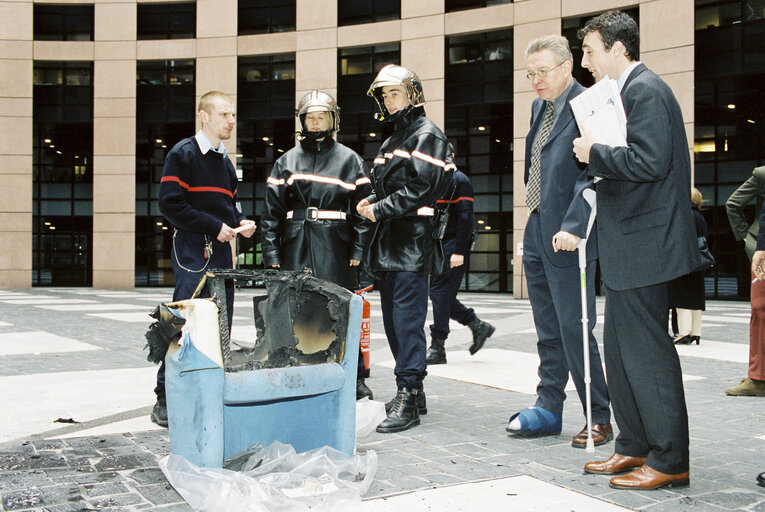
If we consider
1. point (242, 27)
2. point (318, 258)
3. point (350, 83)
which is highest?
point (242, 27)

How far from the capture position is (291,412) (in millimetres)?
3369

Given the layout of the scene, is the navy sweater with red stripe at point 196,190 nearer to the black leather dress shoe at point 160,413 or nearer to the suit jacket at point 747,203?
the black leather dress shoe at point 160,413

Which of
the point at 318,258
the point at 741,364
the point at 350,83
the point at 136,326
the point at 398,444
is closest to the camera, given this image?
the point at 398,444

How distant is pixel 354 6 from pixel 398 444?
810 inches

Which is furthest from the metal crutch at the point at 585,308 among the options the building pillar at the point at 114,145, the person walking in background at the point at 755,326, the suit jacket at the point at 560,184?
the building pillar at the point at 114,145

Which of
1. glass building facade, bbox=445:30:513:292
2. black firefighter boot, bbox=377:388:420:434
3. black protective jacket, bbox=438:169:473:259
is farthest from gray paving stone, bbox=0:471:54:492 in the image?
Answer: glass building facade, bbox=445:30:513:292

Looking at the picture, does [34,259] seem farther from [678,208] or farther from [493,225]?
[678,208]

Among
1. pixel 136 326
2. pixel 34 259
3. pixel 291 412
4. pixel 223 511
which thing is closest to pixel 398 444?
pixel 291 412

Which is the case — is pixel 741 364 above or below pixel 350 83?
below

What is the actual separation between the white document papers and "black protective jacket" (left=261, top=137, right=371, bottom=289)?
6.82ft

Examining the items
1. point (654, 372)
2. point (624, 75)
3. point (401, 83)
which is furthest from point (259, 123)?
point (654, 372)

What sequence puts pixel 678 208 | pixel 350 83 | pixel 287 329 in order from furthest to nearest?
pixel 350 83, pixel 287 329, pixel 678 208

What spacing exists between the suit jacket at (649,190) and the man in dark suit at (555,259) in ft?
1.69

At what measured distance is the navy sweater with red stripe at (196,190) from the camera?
4473 mm
